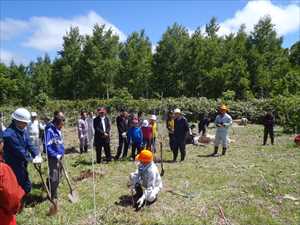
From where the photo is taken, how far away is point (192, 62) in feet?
150

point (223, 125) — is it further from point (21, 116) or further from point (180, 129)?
point (21, 116)

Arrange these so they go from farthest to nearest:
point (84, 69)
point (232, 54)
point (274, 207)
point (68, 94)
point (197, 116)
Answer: point (68, 94) → point (84, 69) → point (232, 54) → point (197, 116) → point (274, 207)

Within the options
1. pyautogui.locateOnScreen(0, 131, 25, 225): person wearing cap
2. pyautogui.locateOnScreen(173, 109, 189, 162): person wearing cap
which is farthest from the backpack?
pyautogui.locateOnScreen(173, 109, 189, 162): person wearing cap

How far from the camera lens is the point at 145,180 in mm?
8070

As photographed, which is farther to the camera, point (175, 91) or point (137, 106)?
point (175, 91)

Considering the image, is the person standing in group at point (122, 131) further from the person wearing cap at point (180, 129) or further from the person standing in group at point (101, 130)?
the person wearing cap at point (180, 129)

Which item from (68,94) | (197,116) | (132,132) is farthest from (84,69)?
(132,132)

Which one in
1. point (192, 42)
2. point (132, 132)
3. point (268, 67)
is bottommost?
point (132, 132)

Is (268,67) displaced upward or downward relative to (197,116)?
upward

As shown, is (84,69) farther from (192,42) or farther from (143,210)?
(143,210)

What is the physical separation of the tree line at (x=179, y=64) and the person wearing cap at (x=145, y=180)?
34104mm

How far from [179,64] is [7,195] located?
142ft

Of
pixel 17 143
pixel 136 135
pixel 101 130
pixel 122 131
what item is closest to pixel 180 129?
pixel 136 135

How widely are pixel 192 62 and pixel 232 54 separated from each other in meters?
4.87
